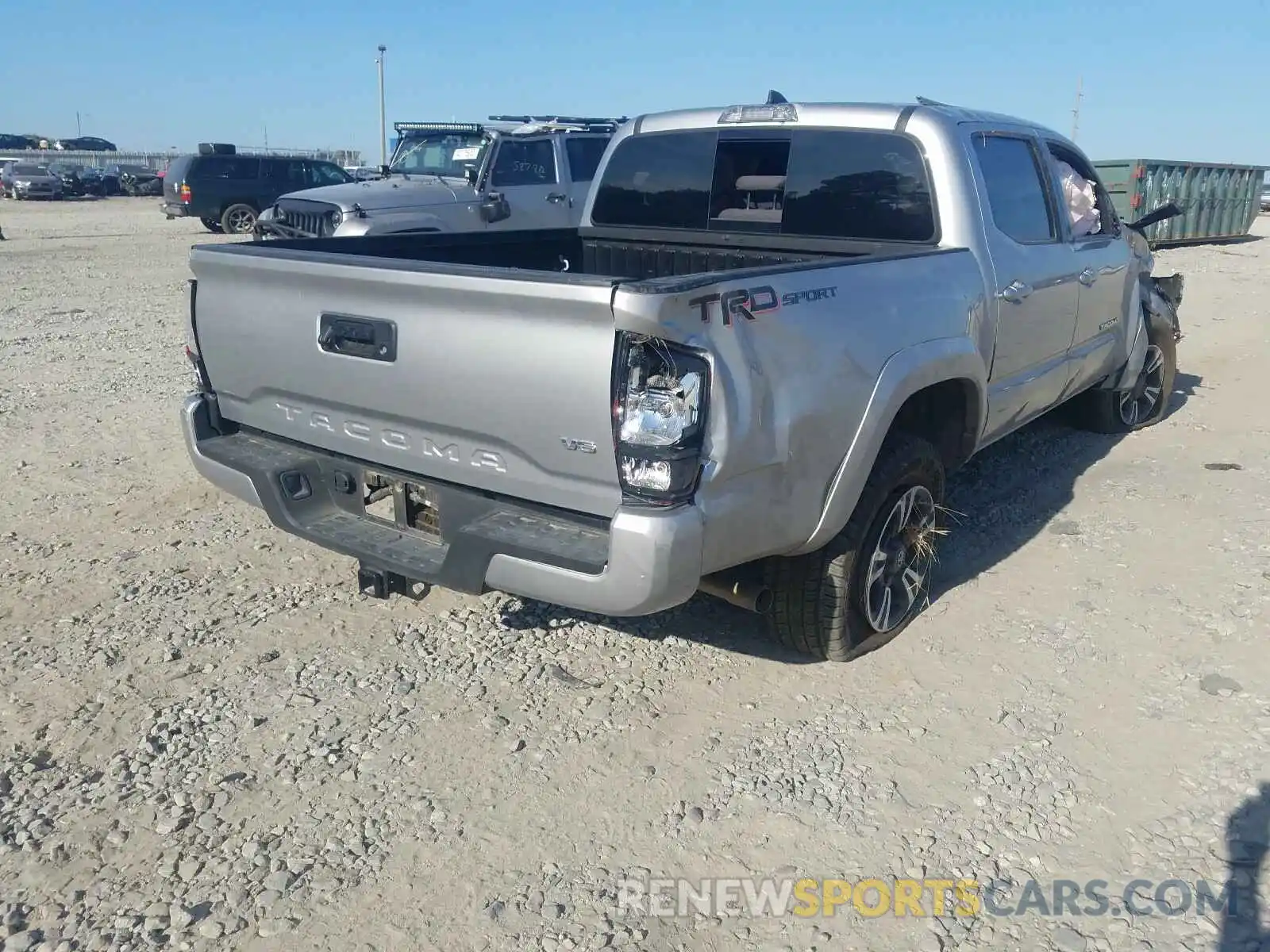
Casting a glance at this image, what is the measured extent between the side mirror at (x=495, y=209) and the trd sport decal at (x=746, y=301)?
9812mm

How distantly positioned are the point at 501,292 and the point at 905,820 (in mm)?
1889

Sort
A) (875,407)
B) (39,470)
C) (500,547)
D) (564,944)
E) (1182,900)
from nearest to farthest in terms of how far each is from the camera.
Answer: (564,944) < (1182,900) < (500,547) < (875,407) < (39,470)

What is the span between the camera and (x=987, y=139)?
455cm

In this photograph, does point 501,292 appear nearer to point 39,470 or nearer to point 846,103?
point 846,103

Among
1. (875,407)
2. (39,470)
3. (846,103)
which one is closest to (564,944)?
(875,407)

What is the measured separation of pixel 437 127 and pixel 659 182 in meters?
9.62

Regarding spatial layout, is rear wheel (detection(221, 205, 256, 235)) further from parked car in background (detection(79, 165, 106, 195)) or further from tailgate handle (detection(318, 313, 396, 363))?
tailgate handle (detection(318, 313, 396, 363))

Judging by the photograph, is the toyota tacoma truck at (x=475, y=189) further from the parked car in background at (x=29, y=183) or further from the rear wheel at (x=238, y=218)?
the parked car in background at (x=29, y=183)

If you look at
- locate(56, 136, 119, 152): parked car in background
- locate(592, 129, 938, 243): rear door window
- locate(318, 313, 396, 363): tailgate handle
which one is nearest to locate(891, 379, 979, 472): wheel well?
locate(592, 129, 938, 243): rear door window

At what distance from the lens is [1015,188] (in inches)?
185

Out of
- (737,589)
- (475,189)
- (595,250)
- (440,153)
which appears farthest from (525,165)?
(737,589)

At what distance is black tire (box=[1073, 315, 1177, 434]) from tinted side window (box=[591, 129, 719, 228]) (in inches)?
125

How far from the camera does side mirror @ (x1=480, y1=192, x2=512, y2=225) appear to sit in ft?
40.4

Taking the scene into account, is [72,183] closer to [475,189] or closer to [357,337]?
[475,189]
